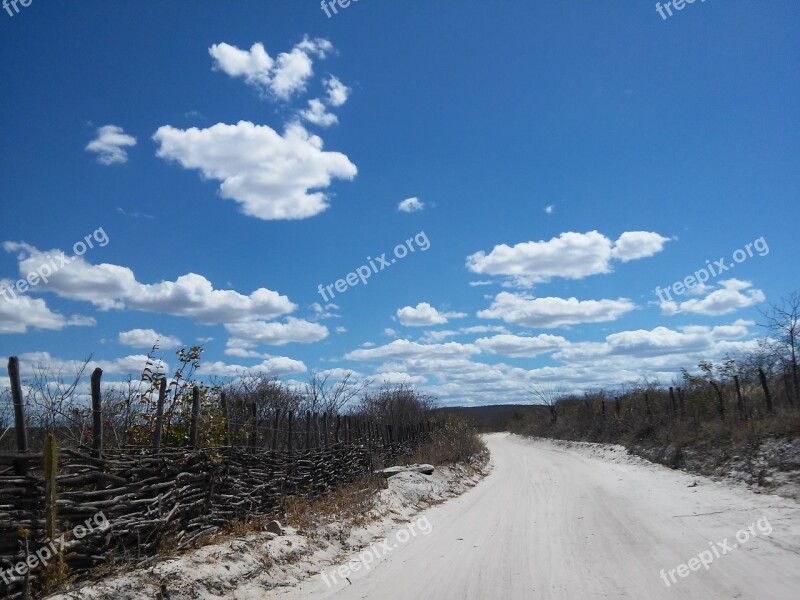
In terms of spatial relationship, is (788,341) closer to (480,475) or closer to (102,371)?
(480,475)

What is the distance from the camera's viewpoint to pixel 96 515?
21.7ft

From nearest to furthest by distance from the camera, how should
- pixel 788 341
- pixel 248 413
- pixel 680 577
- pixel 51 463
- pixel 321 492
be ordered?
pixel 51 463 < pixel 680 577 < pixel 248 413 < pixel 321 492 < pixel 788 341

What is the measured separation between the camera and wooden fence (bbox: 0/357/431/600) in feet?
19.0

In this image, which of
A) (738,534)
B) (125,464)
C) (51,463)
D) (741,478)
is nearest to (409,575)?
(125,464)

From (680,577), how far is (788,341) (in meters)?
17.3

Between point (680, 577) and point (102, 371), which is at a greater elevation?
point (102, 371)

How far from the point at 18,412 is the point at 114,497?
1.69m

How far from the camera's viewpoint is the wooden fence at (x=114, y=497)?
19.0 ft

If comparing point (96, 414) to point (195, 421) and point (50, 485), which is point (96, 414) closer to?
point (50, 485)

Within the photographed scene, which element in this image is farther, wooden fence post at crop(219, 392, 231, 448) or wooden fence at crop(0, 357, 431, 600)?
wooden fence post at crop(219, 392, 231, 448)

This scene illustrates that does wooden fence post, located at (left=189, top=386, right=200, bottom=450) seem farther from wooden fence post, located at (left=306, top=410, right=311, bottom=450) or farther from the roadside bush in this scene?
the roadside bush

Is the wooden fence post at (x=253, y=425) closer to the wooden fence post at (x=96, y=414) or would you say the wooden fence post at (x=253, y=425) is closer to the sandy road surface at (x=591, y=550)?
the sandy road surface at (x=591, y=550)

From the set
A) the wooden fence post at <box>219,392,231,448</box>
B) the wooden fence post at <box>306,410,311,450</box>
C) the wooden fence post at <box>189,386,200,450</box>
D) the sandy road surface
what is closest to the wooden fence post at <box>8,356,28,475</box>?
the wooden fence post at <box>189,386,200,450</box>

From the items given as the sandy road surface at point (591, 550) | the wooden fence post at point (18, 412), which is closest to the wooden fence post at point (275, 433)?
the sandy road surface at point (591, 550)
